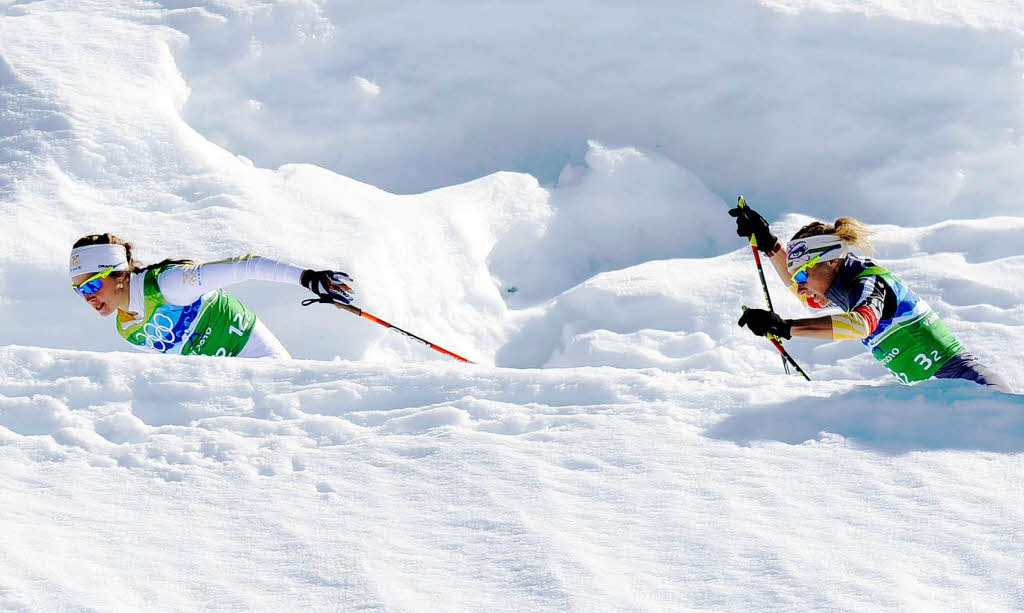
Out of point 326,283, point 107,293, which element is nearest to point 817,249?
point 326,283

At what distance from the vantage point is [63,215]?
736cm

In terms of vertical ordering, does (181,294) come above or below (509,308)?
below

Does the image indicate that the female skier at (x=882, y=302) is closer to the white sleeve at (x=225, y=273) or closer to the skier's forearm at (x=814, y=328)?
the skier's forearm at (x=814, y=328)

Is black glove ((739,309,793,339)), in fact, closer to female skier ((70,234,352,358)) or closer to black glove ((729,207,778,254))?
black glove ((729,207,778,254))

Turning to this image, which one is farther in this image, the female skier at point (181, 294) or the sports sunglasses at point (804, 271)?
the female skier at point (181, 294)

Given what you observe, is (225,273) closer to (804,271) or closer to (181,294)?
(181,294)

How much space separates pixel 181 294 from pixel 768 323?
2934mm

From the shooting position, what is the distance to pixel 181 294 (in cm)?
535

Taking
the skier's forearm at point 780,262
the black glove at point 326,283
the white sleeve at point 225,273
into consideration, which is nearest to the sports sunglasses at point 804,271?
the skier's forearm at point 780,262

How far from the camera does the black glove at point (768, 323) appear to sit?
448cm

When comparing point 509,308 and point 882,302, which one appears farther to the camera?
point 509,308

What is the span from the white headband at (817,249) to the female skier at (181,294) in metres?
2.19

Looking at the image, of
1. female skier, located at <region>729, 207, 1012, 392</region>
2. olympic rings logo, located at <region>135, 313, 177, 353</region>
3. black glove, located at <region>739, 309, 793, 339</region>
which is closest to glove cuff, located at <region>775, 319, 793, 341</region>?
black glove, located at <region>739, 309, 793, 339</region>

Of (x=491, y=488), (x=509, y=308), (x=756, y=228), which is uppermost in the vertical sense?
(x=509, y=308)
